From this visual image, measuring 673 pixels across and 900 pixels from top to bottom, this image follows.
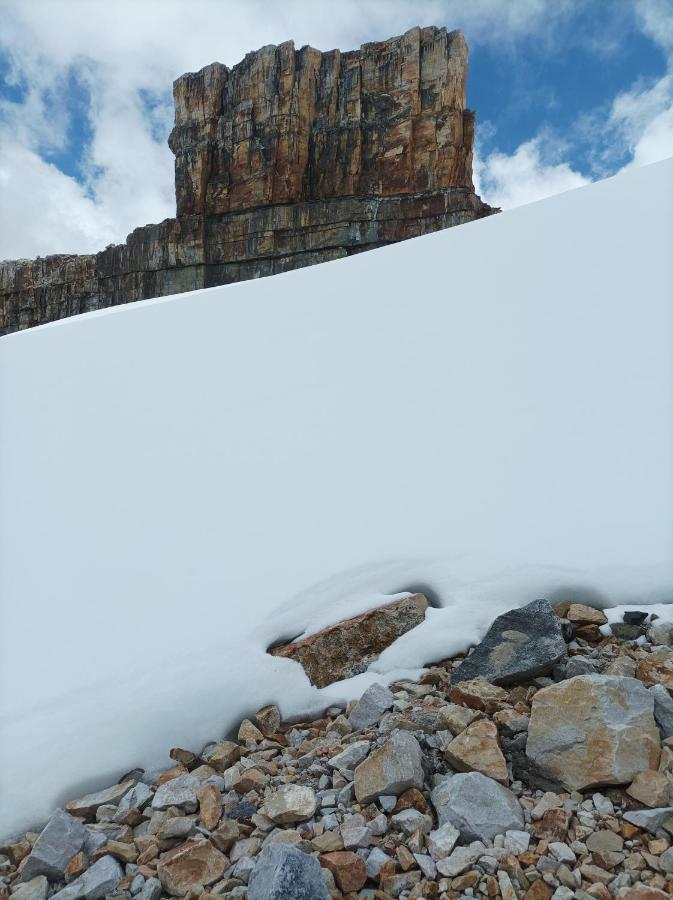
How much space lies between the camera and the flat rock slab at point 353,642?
2.06m

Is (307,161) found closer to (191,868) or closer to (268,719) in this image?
(268,719)

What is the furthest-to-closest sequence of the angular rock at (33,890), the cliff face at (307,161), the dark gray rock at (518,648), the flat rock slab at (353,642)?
the cliff face at (307,161) → the flat rock slab at (353,642) → the dark gray rock at (518,648) → the angular rock at (33,890)

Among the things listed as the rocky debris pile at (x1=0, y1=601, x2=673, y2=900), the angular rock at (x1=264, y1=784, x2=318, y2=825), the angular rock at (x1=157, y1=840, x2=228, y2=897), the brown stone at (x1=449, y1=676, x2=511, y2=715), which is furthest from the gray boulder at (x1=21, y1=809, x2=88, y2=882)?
the brown stone at (x1=449, y1=676, x2=511, y2=715)

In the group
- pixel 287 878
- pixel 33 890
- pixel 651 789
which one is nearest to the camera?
pixel 287 878

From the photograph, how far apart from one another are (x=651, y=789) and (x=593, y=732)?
6.9 inches

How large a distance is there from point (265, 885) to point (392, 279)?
384 cm

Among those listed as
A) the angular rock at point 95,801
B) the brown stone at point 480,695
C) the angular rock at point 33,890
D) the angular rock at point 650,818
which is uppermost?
the brown stone at point 480,695

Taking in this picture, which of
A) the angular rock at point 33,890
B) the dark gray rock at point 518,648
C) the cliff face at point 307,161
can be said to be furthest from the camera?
the cliff face at point 307,161

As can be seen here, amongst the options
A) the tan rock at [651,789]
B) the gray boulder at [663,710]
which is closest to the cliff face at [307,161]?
the gray boulder at [663,710]

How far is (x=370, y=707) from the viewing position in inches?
72.6

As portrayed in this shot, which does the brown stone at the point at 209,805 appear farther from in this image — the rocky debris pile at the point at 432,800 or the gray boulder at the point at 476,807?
the gray boulder at the point at 476,807

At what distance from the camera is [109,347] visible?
4.21 m

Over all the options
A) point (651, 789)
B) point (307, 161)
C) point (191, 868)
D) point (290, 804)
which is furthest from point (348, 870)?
point (307, 161)

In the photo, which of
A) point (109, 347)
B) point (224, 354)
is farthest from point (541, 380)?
point (109, 347)
